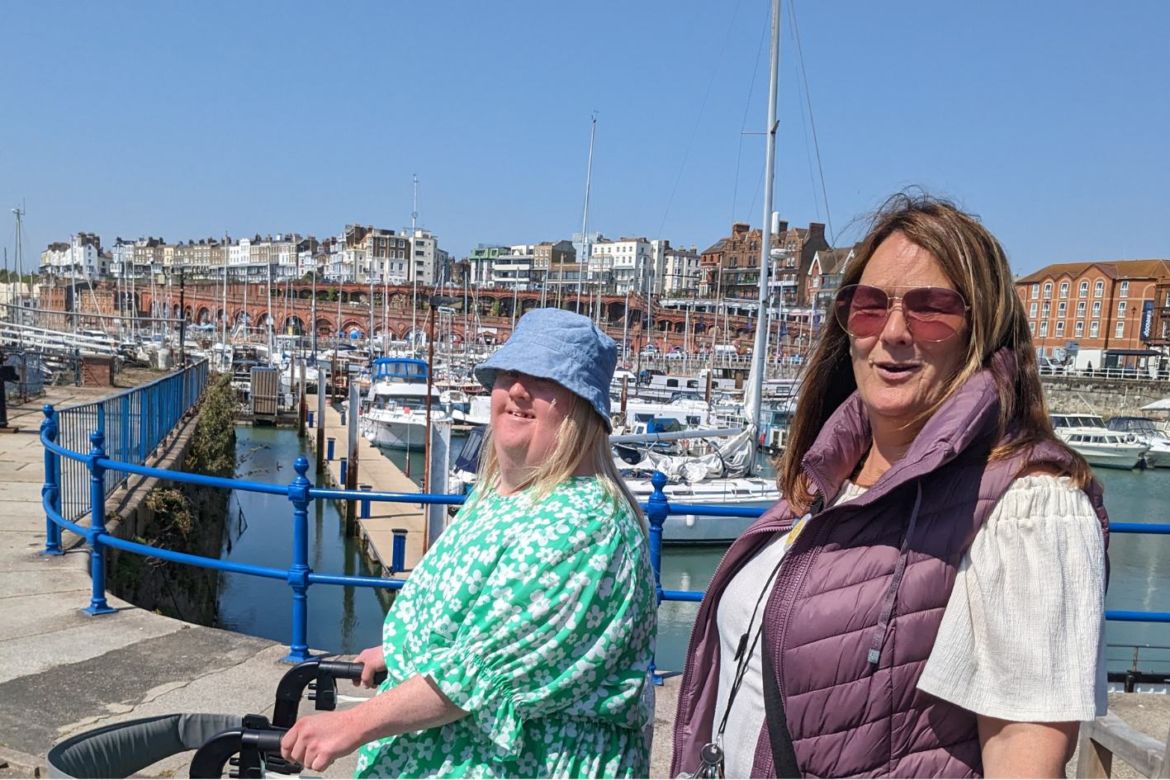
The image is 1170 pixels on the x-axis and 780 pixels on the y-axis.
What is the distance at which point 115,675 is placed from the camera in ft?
13.6

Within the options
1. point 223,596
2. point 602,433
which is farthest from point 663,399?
point 602,433

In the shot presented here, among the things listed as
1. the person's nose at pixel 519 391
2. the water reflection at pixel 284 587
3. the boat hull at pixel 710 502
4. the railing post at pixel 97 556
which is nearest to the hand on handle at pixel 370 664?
the person's nose at pixel 519 391

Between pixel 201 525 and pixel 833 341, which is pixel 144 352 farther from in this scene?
pixel 833 341

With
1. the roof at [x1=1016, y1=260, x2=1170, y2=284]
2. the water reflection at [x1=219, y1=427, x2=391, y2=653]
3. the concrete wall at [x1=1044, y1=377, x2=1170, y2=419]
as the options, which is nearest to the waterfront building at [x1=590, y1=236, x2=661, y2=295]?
the roof at [x1=1016, y1=260, x2=1170, y2=284]

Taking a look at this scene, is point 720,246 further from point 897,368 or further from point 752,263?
point 897,368

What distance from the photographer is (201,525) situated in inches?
508

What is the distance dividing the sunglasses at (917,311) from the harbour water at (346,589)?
8.37 m

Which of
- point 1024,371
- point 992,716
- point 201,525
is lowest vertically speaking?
point 201,525

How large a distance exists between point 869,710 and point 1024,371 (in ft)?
2.05

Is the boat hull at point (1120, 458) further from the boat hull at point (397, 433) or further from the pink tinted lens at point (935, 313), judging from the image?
the pink tinted lens at point (935, 313)

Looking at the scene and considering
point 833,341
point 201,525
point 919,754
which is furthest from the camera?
point 201,525

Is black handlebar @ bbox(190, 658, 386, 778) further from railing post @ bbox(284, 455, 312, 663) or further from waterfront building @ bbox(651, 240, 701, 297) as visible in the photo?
waterfront building @ bbox(651, 240, 701, 297)

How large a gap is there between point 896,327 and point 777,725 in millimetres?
729

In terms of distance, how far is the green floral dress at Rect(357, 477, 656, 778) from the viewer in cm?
175
